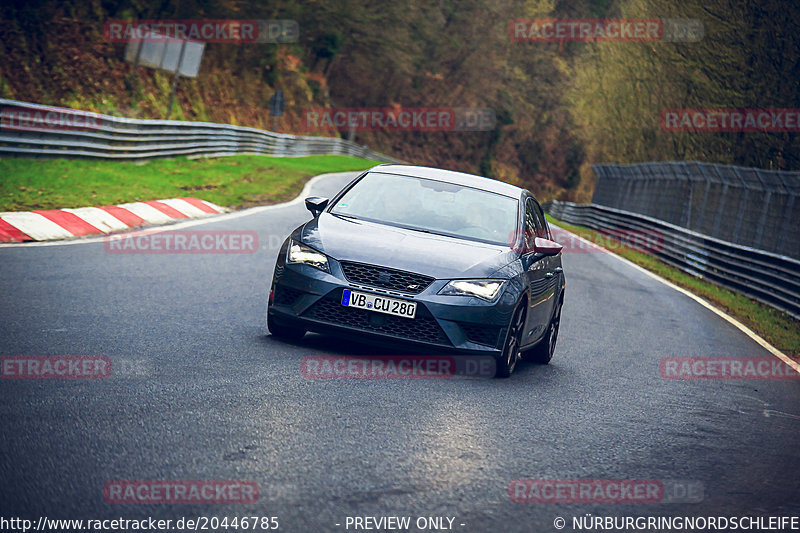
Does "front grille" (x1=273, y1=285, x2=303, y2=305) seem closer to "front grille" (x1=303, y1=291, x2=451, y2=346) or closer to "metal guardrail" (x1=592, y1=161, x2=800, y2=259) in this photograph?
"front grille" (x1=303, y1=291, x2=451, y2=346)

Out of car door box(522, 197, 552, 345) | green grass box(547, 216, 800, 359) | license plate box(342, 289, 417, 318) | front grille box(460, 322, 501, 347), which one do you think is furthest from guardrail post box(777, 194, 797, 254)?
license plate box(342, 289, 417, 318)

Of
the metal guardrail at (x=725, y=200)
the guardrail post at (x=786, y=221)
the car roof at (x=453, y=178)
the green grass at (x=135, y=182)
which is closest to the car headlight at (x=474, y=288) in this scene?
the car roof at (x=453, y=178)

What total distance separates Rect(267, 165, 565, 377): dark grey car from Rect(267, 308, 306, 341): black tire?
0.01 meters

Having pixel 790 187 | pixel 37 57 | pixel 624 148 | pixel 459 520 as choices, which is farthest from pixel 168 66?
pixel 459 520

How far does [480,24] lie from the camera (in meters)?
80.2

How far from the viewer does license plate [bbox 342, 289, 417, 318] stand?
7.62 meters

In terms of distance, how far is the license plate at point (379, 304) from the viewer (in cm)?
762

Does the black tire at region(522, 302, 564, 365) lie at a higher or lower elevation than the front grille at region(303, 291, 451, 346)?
lower

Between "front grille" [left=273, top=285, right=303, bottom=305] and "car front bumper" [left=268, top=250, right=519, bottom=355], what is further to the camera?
"front grille" [left=273, top=285, right=303, bottom=305]

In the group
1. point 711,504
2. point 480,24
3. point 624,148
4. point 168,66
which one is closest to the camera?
point 711,504

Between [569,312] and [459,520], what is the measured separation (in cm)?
960

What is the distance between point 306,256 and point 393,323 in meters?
0.88

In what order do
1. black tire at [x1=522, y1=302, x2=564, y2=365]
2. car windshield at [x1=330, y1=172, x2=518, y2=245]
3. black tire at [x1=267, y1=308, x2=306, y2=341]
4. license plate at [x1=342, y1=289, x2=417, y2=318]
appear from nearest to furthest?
license plate at [x1=342, y1=289, x2=417, y2=318] → black tire at [x1=267, y1=308, x2=306, y2=341] → car windshield at [x1=330, y1=172, x2=518, y2=245] → black tire at [x1=522, y1=302, x2=564, y2=365]

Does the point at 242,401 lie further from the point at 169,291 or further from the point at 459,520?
A: the point at 169,291
